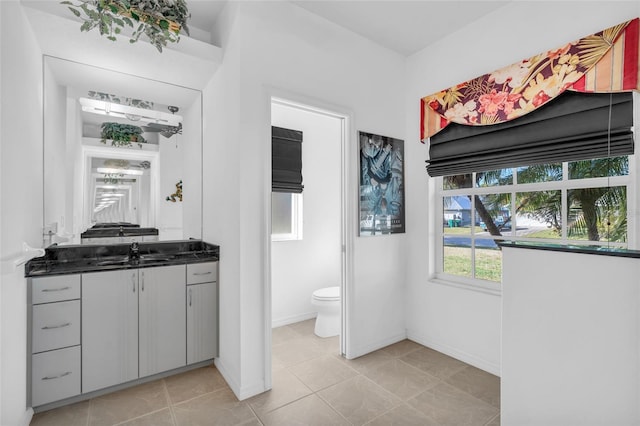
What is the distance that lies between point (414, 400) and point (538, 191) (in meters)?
1.69

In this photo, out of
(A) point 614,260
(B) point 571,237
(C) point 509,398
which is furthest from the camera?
(B) point 571,237

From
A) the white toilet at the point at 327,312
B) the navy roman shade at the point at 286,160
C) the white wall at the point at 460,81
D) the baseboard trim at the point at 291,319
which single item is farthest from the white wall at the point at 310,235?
the white wall at the point at 460,81

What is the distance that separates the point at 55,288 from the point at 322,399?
1.85 metres

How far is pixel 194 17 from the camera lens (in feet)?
7.99

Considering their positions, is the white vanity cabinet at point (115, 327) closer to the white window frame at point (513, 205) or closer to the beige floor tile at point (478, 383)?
the beige floor tile at point (478, 383)

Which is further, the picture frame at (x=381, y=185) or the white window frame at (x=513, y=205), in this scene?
the picture frame at (x=381, y=185)

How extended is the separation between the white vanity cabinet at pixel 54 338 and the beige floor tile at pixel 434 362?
7.82ft

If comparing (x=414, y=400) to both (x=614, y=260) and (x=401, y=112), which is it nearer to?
(x=614, y=260)

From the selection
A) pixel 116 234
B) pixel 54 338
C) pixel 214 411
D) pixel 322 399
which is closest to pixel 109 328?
pixel 54 338

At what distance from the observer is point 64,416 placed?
1.91 m

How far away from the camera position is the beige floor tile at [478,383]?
2098 mm

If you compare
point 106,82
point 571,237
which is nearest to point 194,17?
point 106,82

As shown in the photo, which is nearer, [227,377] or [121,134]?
[227,377]

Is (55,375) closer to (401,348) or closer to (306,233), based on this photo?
(306,233)
